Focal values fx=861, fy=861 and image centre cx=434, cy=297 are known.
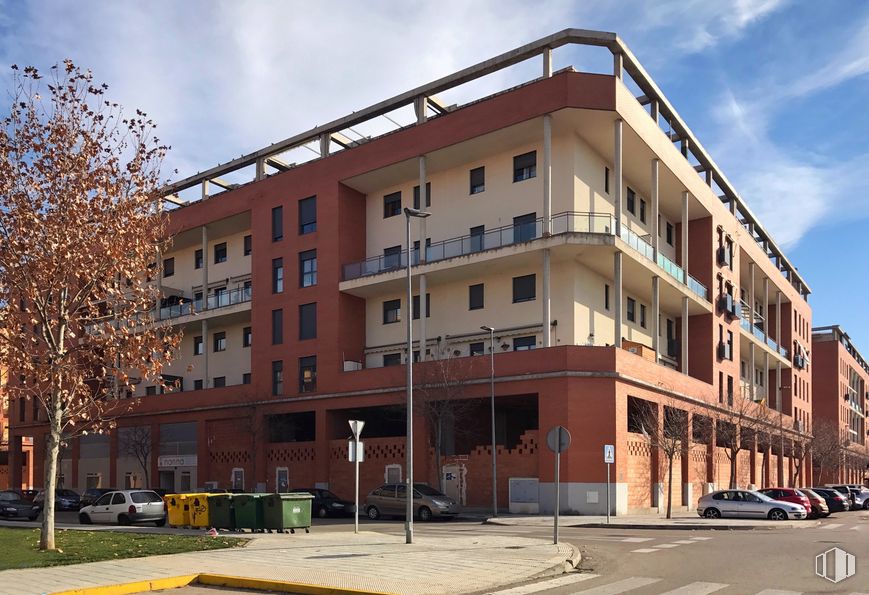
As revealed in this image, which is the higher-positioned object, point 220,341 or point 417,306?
point 417,306

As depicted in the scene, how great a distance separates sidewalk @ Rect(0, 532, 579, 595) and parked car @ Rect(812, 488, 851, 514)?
97.6 ft

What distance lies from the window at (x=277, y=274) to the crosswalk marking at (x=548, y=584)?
119 ft

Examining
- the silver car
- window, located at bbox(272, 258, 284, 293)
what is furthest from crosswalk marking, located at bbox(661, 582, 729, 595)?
window, located at bbox(272, 258, 284, 293)

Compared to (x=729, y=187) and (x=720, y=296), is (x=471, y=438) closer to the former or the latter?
(x=720, y=296)

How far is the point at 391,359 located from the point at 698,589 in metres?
33.2

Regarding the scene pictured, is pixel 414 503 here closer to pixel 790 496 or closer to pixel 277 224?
pixel 790 496

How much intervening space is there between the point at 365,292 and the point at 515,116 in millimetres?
12926

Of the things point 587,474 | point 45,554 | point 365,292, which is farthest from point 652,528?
point 365,292

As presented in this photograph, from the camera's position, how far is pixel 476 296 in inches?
1672

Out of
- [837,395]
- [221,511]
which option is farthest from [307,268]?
[837,395]

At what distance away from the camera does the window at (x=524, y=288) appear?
40125 mm

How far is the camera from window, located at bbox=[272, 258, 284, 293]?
4912 cm

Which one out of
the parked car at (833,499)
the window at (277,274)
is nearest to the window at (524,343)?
the window at (277,274)

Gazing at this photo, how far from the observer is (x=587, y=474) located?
3522 centimetres
